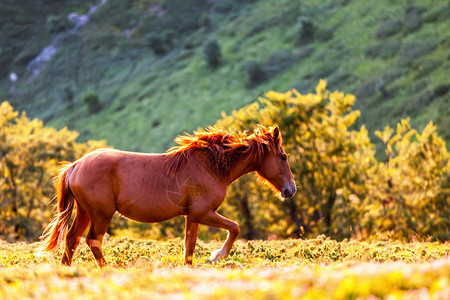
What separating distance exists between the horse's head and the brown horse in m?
0.87

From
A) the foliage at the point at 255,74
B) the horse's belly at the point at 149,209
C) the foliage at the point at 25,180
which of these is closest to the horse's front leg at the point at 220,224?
the horse's belly at the point at 149,209

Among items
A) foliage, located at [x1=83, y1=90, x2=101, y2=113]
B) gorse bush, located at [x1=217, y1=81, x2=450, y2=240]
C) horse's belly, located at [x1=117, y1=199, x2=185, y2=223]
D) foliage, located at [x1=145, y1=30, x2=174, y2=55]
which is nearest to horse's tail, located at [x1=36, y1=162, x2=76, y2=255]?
horse's belly, located at [x1=117, y1=199, x2=185, y2=223]

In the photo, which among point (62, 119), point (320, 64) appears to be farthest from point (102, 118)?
point (320, 64)

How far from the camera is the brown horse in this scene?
9562 millimetres

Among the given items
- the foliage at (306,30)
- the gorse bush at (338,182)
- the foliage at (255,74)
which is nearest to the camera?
the gorse bush at (338,182)

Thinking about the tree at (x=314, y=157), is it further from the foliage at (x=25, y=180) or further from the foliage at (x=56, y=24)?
the foliage at (x=56, y=24)

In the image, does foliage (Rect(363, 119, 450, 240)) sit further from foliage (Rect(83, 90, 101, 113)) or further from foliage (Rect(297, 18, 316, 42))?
foliage (Rect(83, 90, 101, 113))

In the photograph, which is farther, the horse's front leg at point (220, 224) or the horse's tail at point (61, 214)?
the horse's tail at point (61, 214)

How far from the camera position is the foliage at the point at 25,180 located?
32094 millimetres

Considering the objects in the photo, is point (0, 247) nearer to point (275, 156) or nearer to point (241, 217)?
point (275, 156)

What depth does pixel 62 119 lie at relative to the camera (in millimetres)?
88062

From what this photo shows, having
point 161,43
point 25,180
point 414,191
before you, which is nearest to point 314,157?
point 414,191

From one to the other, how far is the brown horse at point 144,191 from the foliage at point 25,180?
76.6ft

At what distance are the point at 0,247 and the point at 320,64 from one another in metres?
64.7
